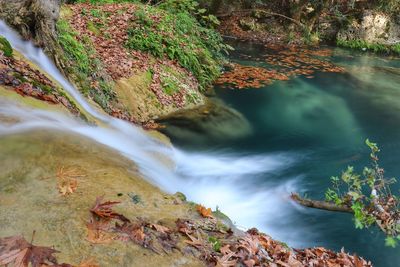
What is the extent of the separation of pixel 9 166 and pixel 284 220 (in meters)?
4.66

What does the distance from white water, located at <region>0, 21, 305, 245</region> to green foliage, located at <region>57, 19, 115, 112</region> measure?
0.70m

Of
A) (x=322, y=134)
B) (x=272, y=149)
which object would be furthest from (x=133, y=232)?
(x=322, y=134)

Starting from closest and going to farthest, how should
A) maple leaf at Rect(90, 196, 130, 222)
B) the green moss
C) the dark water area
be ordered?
1. maple leaf at Rect(90, 196, 130, 222)
2. the dark water area
3. the green moss

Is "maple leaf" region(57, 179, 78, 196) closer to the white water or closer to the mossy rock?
the white water

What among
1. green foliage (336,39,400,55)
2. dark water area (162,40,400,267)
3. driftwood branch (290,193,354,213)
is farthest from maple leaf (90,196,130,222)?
green foliage (336,39,400,55)

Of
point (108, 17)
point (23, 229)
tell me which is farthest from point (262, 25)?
point (23, 229)

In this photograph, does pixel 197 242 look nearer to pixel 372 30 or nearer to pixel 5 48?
pixel 5 48

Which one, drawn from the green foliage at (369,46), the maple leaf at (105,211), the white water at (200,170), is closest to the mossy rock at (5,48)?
the white water at (200,170)

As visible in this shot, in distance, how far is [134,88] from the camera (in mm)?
9602

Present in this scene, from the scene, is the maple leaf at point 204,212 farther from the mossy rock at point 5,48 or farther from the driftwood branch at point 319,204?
the mossy rock at point 5,48

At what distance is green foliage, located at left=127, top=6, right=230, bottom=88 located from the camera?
11500mm

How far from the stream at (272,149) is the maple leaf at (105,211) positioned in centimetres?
94

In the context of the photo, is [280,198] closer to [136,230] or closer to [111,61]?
[136,230]

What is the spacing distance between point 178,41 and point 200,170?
5.86 metres
